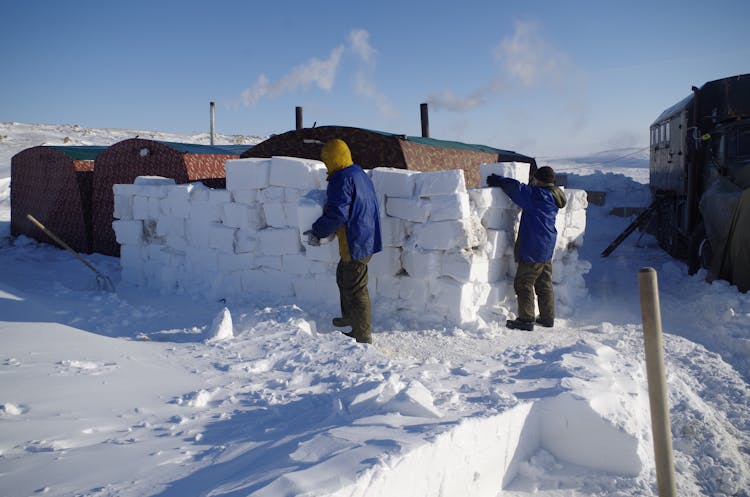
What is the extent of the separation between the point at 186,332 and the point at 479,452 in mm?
2937

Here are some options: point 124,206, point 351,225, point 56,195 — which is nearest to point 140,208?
point 124,206

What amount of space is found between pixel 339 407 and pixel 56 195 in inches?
330

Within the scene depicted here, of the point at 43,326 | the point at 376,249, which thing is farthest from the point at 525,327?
the point at 43,326

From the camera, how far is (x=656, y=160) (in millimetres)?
11188

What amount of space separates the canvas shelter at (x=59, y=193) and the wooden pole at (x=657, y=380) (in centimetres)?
885

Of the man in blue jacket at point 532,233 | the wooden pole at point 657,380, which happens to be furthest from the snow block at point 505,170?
the wooden pole at point 657,380

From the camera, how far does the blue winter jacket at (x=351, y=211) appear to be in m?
4.20

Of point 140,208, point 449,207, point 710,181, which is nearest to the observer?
point 449,207

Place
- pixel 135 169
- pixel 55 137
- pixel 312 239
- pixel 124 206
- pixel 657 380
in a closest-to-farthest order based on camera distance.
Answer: pixel 657 380 → pixel 312 239 → pixel 124 206 → pixel 135 169 → pixel 55 137

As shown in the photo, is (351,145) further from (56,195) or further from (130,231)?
(56,195)

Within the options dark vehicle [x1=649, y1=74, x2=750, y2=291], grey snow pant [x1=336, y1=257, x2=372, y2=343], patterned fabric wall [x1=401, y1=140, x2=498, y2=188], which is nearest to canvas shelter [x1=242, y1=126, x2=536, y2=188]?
patterned fabric wall [x1=401, y1=140, x2=498, y2=188]

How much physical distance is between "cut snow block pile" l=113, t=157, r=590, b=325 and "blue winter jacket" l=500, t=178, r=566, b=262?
0.24 m

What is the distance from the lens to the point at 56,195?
9078mm

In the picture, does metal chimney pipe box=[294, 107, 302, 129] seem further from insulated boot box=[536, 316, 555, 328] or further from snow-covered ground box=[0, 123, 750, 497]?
insulated boot box=[536, 316, 555, 328]
